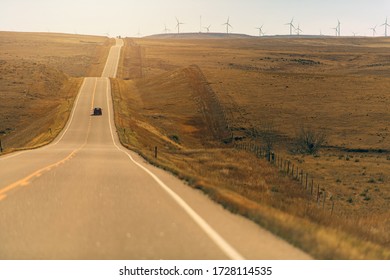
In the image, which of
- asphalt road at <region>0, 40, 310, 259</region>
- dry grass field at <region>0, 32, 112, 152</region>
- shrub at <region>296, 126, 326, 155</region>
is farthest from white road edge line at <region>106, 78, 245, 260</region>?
shrub at <region>296, 126, 326, 155</region>

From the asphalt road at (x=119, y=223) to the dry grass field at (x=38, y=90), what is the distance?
3211 centimetres

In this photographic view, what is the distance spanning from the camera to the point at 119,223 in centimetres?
910

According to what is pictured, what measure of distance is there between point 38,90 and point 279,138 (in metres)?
50.7

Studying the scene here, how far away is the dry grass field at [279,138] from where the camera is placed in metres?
11.3

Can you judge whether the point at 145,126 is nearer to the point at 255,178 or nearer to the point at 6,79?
the point at 255,178

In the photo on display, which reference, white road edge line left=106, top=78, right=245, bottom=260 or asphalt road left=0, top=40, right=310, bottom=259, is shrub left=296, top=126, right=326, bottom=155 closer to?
asphalt road left=0, top=40, right=310, bottom=259

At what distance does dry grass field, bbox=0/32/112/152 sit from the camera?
205 ft

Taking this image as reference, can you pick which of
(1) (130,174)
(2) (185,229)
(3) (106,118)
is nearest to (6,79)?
(3) (106,118)

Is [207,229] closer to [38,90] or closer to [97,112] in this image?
[97,112]

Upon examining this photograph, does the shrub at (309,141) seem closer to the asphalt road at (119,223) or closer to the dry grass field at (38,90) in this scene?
the dry grass field at (38,90)

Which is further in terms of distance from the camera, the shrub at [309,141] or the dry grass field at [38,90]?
the dry grass field at [38,90]

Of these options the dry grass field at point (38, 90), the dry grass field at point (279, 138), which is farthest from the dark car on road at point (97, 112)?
the dry grass field at point (38, 90)

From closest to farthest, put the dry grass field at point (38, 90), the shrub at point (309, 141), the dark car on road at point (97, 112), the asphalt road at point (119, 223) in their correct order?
the asphalt road at point (119, 223) → the shrub at point (309, 141) → the dry grass field at point (38, 90) → the dark car on road at point (97, 112)
